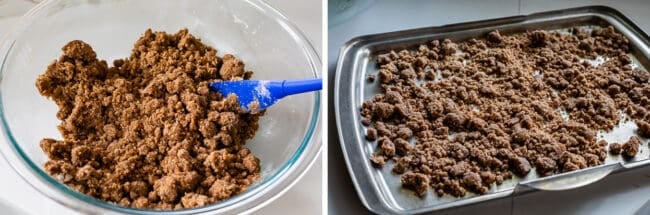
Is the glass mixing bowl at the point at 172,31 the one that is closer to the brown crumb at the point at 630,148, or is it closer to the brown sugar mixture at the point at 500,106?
the brown sugar mixture at the point at 500,106

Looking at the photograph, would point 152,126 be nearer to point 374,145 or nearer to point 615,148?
point 374,145

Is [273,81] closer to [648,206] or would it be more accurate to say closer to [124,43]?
[124,43]

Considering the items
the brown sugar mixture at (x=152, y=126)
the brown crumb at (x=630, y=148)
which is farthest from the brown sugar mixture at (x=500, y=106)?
the brown sugar mixture at (x=152, y=126)

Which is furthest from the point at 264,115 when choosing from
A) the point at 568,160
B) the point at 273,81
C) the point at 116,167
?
the point at 568,160

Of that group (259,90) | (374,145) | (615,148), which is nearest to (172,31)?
(259,90)

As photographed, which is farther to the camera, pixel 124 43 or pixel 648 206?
pixel 124 43

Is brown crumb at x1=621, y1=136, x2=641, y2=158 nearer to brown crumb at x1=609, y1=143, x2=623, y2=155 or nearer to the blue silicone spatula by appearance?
brown crumb at x1=609, y1=143, x2=623, y2=155
